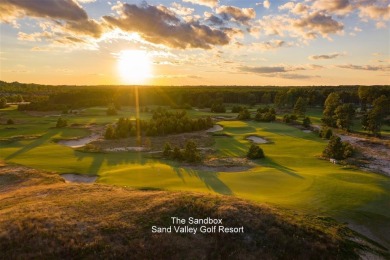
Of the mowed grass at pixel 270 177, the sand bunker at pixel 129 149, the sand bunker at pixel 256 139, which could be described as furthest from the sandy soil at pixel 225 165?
the sand bunker at pixel 256 139

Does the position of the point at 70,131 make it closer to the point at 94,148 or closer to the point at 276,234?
the point at 94,148

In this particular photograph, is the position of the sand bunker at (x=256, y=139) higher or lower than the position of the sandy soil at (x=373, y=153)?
lower

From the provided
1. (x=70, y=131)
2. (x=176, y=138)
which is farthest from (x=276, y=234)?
(x=70, y=131)

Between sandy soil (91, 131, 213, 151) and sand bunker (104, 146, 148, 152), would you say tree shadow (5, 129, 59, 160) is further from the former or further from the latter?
sand bunker (104, 146, 148, 152)

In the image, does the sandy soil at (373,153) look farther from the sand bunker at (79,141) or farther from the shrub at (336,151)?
the sand bunker at (79,141)

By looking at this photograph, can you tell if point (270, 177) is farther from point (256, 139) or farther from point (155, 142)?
point (256, 139)

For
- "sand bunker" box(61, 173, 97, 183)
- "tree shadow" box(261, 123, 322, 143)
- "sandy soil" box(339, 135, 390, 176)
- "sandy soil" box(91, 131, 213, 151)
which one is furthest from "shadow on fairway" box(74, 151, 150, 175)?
"tree shadow" box(261, 123, 322, 143)

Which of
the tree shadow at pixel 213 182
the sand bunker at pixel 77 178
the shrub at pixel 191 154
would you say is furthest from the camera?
the shrub at pixel 191 154

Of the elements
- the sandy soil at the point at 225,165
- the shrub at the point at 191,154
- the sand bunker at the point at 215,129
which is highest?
the shrub at the point at 191,154
